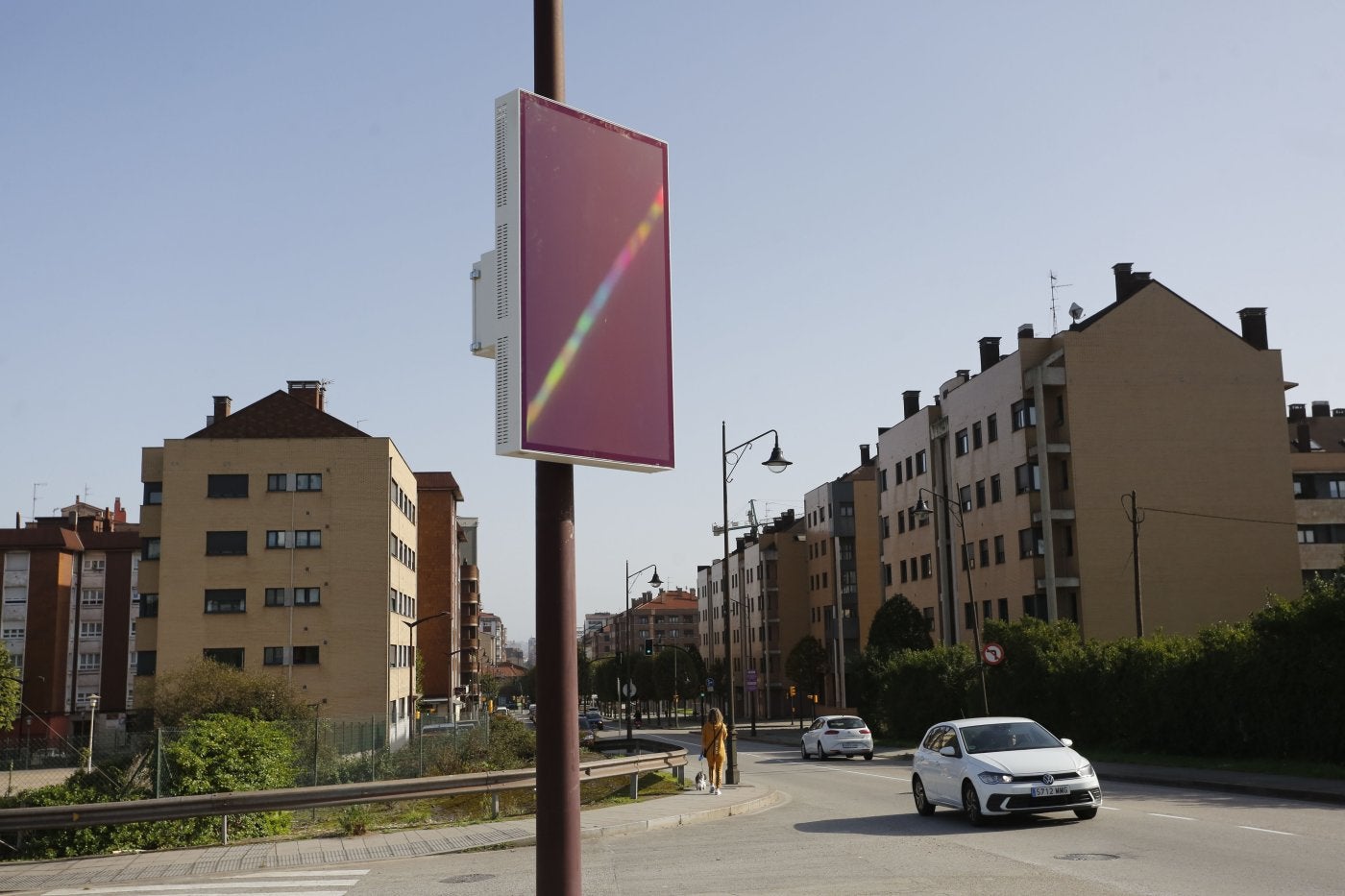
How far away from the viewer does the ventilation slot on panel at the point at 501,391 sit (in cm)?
406

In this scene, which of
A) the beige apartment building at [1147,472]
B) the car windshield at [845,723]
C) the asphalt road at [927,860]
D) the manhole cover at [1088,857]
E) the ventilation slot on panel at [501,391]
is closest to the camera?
the ventilation slot on panel at [501,391]

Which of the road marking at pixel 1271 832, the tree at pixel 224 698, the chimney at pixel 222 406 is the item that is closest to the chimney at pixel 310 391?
the chimney at pixel 222 406

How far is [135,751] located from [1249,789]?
19.6 metres

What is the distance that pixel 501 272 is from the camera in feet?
13.9

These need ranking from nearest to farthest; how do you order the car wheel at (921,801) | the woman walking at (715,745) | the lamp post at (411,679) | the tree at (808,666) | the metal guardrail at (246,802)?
the metal guardrail at (246,802) → the car wheel at (921,801) → the woman walking at (715,745) → the lamp post at (411,679) → the tree at (808,666)

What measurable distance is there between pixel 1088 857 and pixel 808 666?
81.3 meters

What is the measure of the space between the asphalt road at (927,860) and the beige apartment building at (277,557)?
44024 millimetres

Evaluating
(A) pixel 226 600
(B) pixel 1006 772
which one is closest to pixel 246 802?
(B) pixel 1006 772

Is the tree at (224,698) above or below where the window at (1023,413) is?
below

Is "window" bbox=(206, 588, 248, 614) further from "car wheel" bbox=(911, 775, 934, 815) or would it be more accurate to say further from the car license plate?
the car license plate

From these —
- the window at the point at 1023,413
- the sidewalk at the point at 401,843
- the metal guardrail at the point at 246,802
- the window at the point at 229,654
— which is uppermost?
the window at the point at 1023,413

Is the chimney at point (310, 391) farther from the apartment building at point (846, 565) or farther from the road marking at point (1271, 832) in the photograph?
the road marking at point (1271, 832)

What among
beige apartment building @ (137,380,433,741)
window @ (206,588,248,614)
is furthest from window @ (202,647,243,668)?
window @ (206,588,248,614)

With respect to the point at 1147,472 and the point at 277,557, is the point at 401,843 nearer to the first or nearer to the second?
the point at 1147,472
